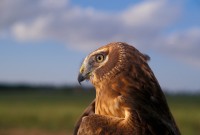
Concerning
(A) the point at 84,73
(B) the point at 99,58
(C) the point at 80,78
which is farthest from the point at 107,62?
(C) the point at 80,78

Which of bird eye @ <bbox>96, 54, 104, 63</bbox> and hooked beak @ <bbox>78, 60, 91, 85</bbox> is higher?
bird eye @ <bbox>96, 54, 104, 63</bbox>

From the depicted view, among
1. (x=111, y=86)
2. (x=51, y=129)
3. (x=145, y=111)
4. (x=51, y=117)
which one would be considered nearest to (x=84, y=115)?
(x=111, y=86)

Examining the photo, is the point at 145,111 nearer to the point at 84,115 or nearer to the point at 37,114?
the point at 84,115

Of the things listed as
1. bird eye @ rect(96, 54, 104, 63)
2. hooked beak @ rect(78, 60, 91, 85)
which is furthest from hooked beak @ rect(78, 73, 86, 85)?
bird eye @ rect(96, 54, 104, 63)

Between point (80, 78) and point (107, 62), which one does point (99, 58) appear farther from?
point (80, 78)

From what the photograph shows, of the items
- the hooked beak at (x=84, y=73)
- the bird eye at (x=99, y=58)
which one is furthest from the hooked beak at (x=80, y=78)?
the bird eye at (x=99, y=58)

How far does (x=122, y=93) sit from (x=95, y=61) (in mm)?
562

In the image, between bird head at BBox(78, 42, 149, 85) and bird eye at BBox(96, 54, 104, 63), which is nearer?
bird head at BBox(78, 42, 149, 85)

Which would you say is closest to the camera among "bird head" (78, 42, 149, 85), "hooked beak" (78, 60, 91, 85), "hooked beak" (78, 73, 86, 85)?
"bird head" (78, 42, 149, 85)

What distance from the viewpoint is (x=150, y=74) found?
17.5 feet

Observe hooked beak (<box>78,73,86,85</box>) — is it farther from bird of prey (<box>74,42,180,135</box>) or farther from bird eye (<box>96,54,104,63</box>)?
bird eye (<box>96,54,104,63</box>)

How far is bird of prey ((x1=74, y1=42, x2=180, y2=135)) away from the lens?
4.88 metres

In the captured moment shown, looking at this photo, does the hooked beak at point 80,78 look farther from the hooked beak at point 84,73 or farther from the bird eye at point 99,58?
the bird eye at point 99,58

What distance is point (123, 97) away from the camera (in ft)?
17.1
